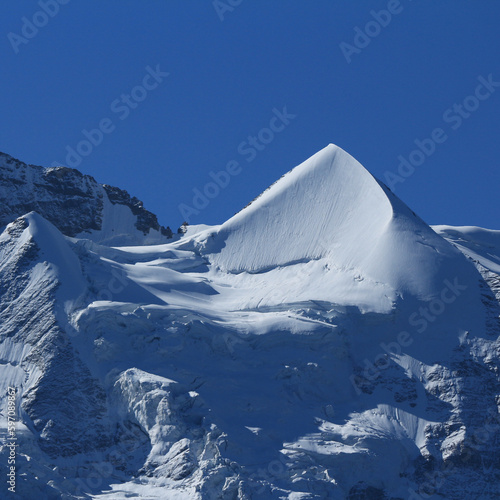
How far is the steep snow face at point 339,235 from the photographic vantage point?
104 m

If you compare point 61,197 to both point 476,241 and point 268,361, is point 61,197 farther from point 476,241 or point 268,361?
point 268,361

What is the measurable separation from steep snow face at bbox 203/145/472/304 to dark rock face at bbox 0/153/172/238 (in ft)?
82.7

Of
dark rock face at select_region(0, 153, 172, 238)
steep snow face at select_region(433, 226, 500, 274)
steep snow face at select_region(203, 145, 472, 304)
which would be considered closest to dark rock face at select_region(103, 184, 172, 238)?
dark rock face at select_region(0, 153, 172, 238)

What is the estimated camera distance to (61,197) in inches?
5546

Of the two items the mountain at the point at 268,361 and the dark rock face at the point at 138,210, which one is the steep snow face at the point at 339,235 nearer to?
the mountain at the point at 268,361

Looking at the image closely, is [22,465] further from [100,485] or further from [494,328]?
[494,328]

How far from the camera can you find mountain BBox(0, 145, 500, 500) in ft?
279

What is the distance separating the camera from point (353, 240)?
109 m

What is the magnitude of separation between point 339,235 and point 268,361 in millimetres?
18723

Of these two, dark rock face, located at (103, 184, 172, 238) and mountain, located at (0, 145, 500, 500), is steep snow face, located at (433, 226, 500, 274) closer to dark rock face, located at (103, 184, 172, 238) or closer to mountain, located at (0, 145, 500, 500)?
mountain, located at (0, 145, 500, 500)

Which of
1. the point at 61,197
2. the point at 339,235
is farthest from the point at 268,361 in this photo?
the point at 61,197

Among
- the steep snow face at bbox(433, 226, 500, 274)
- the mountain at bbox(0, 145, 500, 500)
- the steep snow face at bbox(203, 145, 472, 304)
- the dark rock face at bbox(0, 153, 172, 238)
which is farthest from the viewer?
the dark rock face at bbox(0, 153, 172, 238)

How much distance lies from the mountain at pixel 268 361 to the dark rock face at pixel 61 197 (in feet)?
80.0

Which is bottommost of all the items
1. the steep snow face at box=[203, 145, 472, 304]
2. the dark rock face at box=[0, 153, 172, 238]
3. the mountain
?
the mountain
